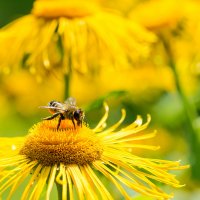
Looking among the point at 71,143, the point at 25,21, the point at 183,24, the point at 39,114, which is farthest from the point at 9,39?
the point at 71,143

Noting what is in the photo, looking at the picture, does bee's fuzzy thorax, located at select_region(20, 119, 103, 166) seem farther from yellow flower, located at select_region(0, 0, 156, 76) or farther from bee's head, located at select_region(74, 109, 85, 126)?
yellow flower, located at select_region(0, 0, 156, 76)

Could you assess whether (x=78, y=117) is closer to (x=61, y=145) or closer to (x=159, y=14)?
(x=61, y=145)

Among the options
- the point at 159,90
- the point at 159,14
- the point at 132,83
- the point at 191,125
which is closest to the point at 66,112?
the point at 191,125

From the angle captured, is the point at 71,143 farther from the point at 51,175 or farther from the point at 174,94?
the point at 174,94

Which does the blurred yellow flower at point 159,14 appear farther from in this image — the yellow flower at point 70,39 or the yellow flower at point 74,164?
the yellow flower at point 74,164

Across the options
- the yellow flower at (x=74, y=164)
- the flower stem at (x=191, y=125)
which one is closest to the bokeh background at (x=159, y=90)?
the flower stem at (x=191, y=125)

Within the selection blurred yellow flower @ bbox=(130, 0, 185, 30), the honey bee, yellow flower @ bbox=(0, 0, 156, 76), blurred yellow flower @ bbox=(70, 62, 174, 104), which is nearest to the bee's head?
the honey bee
